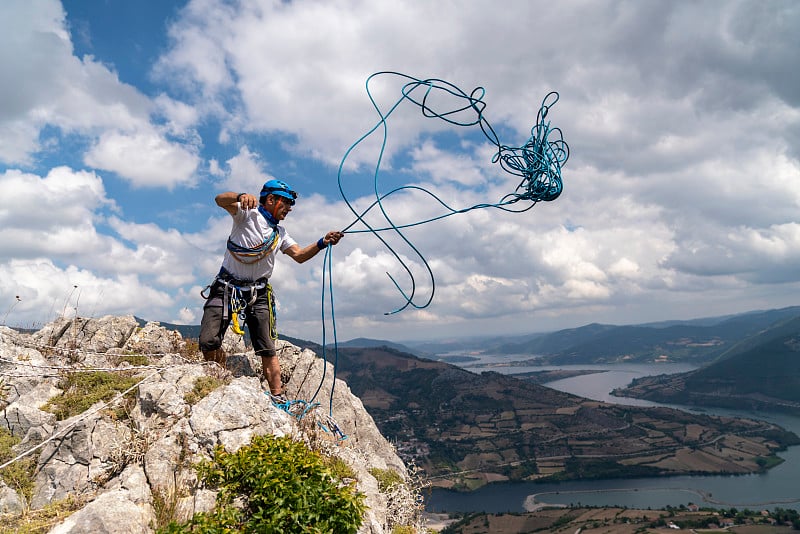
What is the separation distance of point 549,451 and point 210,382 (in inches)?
7018

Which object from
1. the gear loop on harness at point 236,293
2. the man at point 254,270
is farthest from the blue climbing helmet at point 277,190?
the gear loop on harness at point 236,293

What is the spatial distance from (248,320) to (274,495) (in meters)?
3.80

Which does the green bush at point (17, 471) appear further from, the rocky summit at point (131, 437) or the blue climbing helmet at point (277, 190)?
the blue climbing helmet at point (277, 190)

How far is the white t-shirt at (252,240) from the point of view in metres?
7.29

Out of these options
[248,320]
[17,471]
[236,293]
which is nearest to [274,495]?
[17,471]

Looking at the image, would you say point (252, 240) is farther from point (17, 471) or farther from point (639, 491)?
point (639, 491)

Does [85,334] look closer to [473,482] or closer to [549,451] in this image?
[473,482]

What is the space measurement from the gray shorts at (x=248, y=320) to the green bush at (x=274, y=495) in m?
2.60

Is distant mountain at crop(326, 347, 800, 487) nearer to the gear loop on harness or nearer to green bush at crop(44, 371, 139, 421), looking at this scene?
green bush at crop(44, 371, 139, 421)

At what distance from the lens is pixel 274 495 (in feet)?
14.9

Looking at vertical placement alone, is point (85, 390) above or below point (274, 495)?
above

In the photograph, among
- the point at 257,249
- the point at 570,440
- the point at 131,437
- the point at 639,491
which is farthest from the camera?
the point at 570,440

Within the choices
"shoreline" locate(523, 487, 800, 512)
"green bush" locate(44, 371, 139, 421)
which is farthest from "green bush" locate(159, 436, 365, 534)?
"shoreline" locate(523, 487, 800, 512)

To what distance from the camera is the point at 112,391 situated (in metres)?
7.02
